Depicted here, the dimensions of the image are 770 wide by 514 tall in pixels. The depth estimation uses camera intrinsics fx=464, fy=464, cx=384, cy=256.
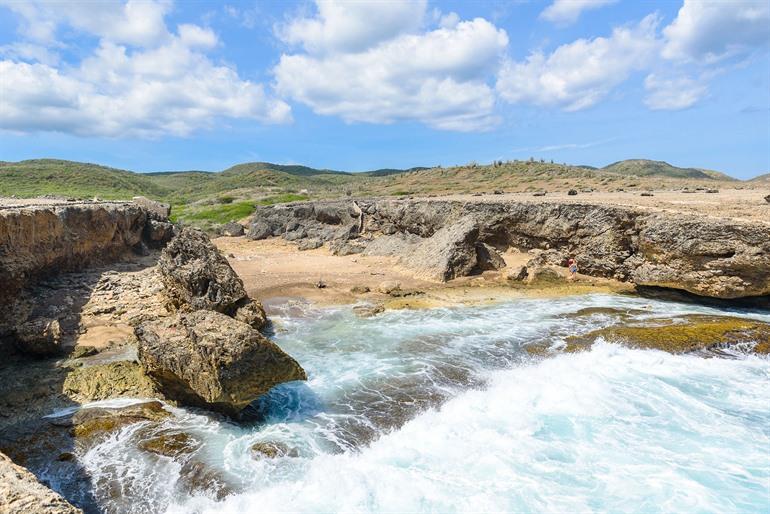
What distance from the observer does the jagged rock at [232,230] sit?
33406 millimetres

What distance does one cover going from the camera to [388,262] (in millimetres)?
21453

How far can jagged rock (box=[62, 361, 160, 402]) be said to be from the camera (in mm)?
8438

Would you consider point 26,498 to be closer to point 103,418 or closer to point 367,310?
point 103,418

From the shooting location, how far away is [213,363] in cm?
745

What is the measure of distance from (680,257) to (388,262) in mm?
11468

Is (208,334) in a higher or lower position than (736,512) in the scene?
higher

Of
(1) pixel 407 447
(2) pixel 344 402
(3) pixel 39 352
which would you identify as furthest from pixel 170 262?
(1) pixel 407 447

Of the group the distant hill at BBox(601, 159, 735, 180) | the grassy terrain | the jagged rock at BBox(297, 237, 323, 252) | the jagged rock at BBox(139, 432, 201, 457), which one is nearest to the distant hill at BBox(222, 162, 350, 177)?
the grassy terrain

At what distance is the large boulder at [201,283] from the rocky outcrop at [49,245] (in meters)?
3.08

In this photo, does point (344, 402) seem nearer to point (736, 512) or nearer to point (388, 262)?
point (736, 512)

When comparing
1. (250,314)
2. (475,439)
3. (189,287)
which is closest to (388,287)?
(250,314)

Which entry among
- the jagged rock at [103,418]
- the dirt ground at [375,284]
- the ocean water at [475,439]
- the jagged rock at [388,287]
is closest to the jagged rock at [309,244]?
the dirt ground at [375,284]

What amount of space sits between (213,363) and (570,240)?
1563 cm

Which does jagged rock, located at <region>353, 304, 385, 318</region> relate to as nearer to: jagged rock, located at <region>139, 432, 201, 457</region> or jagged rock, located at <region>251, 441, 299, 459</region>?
jagged rock, located at <region>251, 441, 299, 459</region>
